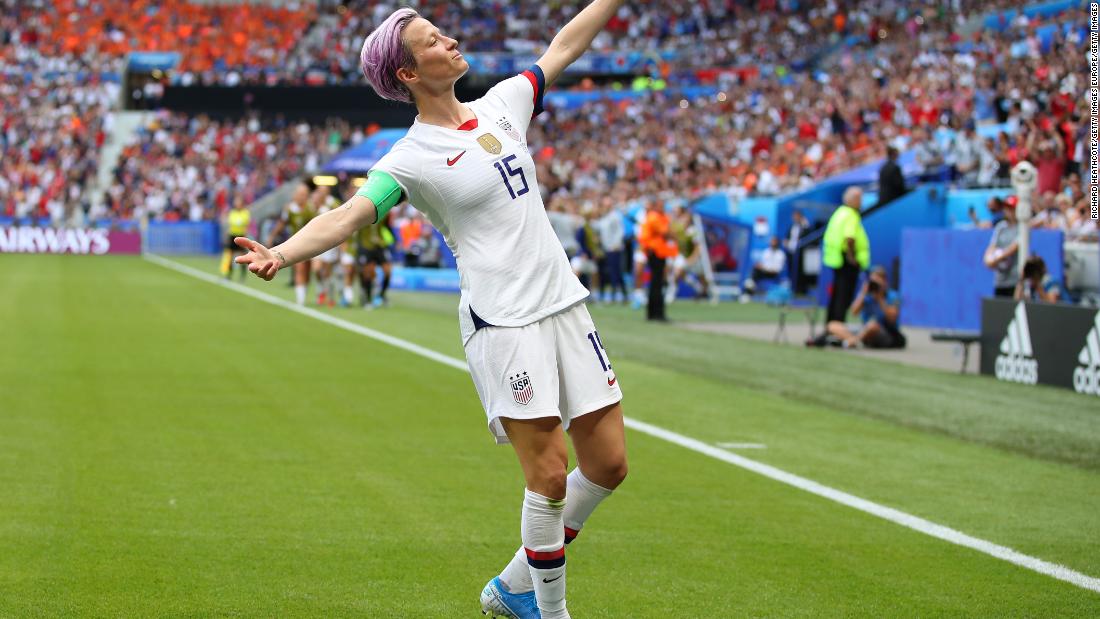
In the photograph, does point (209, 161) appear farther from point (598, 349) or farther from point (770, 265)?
point (598, 349)

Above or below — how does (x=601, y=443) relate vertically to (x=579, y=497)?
above

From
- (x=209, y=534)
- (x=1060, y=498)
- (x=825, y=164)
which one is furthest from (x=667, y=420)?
(x=825, y=164)

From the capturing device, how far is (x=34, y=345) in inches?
672

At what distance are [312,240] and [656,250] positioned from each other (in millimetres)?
19511

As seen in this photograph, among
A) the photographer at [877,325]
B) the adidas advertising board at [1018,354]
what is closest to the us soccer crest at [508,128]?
the adidas advertising board at [1018,354]

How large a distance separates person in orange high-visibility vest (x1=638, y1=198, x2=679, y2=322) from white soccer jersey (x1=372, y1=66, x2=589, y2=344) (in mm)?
18934

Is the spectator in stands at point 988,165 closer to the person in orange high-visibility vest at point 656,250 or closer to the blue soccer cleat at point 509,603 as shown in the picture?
the person in orange high-visibility vest at point 656,250

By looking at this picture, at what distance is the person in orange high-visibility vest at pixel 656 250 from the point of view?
944 inches

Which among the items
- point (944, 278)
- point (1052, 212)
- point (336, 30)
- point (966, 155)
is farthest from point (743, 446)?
point (336, 30)

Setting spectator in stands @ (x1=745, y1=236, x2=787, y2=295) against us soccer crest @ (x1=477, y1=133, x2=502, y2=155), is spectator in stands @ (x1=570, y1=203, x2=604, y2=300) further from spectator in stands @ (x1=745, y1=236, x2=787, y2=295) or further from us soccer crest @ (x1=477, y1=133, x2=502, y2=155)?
us soccer crest @ (x1=477, y1=133, x2=502, y2=155)

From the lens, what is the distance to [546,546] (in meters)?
4.97

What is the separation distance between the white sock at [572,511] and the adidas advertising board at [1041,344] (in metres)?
9.42

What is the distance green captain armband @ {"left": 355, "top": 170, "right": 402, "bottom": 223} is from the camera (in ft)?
15.8

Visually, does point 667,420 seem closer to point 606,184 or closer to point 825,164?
point 825,164
